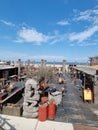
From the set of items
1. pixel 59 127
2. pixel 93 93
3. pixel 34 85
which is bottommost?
pixel 59 127

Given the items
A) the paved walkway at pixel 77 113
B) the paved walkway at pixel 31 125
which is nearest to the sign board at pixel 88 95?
the paved walkway at pixel 77 113

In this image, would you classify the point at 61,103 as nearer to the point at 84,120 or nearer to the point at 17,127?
the point at 84,120

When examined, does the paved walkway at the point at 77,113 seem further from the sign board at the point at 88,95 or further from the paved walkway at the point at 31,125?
the paved walkway at the point at 31,125

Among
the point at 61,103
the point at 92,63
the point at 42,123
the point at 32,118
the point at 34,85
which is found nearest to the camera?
the point at 42,123

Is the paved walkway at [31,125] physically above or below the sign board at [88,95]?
below

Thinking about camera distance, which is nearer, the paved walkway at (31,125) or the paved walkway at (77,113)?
the paved walkway at (31,125)

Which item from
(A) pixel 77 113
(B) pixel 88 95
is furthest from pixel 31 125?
(B) pixel 88 95

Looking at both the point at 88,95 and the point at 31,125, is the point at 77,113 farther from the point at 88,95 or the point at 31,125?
the point at 31,125

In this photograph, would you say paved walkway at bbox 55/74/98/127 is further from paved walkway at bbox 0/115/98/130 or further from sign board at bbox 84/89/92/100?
paved walkway at bbox 0/115/98/130

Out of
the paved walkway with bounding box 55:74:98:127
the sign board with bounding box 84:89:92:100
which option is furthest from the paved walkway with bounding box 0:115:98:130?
the sign board with bounding box 84:89:92:100

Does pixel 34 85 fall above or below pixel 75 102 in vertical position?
above

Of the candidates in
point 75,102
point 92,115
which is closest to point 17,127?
point 92,115

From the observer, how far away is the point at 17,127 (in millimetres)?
9086

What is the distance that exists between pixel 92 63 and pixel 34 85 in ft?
61.8
